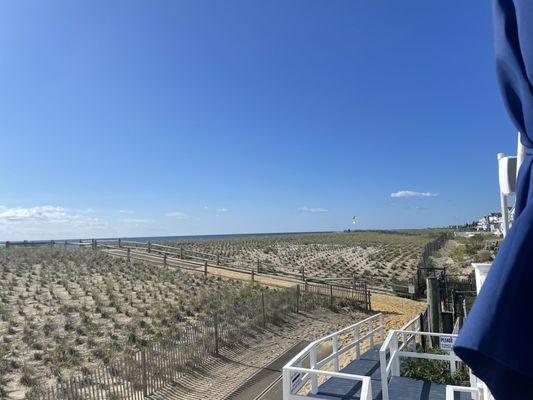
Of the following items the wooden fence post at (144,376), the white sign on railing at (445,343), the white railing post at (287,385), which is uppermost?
the white sign on railing at (445,343)

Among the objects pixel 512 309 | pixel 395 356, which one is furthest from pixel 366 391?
pixel 512 309

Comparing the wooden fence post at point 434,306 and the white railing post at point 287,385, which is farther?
the wooden fence post at point 434,306

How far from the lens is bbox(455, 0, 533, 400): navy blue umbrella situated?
155 centimetres

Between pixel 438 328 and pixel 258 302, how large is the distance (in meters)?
7.40

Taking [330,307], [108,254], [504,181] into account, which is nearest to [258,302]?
[330,307]

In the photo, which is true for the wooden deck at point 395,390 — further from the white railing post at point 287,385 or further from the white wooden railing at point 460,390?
the white wooden railing at point 460,390

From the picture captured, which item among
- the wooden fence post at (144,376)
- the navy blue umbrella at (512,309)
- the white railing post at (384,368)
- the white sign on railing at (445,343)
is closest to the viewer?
the navy blue umbrella at (512,309)

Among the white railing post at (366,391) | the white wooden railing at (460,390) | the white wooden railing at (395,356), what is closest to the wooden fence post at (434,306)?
the white wooden railing at (395,356)

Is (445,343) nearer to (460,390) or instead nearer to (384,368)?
(384,368)

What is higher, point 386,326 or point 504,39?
point 504,39

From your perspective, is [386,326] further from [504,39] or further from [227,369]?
[504,39]

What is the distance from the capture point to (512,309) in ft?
5.19

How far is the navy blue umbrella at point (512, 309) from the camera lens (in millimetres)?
1553

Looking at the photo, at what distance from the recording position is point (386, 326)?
18.1 m
